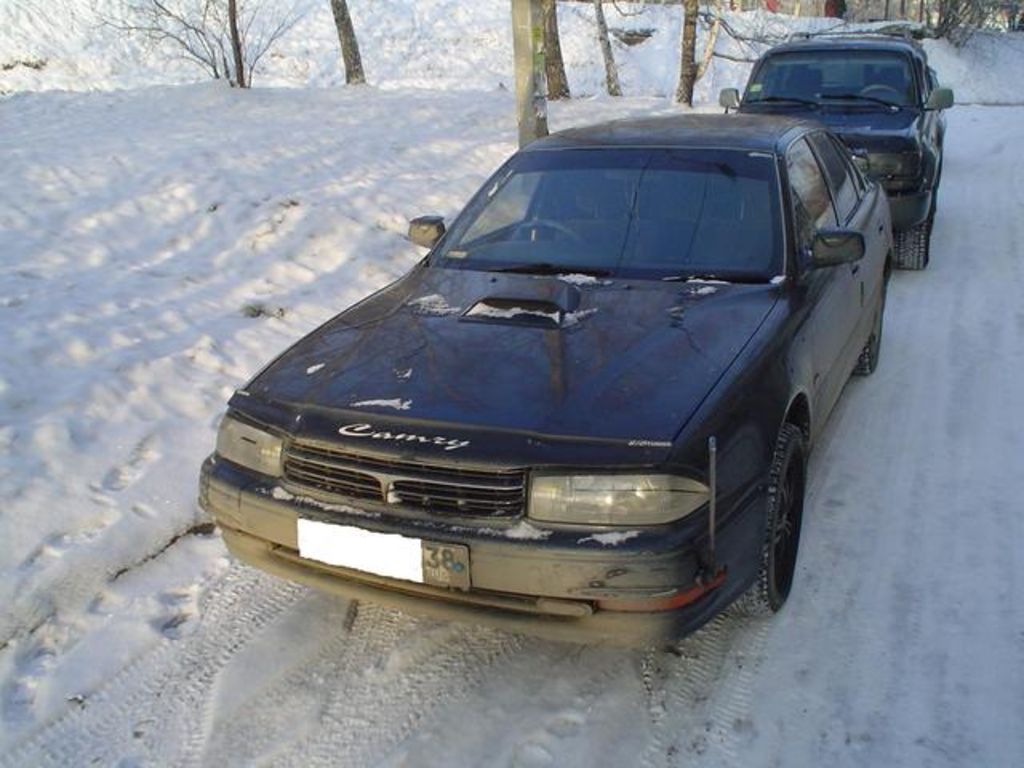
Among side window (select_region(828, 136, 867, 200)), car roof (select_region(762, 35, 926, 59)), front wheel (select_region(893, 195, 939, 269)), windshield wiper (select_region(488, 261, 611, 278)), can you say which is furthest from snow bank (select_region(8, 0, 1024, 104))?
windshield wiper (select_region(488, 261, 611, 278))

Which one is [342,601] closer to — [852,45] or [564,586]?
[564,586]

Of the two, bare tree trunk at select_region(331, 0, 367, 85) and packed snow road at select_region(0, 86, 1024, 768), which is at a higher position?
bare tree trunk at select_region(331, 0, 367, 85)

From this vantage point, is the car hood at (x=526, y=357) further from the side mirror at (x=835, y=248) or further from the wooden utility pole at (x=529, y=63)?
the wooden utility pole at (x=529, y=63)

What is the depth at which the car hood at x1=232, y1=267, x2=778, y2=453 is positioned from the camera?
2.64m

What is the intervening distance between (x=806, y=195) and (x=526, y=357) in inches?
69.7

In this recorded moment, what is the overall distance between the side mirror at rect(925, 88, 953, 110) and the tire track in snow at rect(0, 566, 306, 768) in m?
6.92

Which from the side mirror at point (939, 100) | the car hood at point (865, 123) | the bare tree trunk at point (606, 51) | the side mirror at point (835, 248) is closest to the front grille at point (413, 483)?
the side mirror at point (835, 248)

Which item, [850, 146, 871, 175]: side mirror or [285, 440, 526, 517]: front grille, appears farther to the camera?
[850, 146, 871, 175]: side mirror

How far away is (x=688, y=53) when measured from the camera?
15.5 m

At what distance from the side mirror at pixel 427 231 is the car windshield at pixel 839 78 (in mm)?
5177

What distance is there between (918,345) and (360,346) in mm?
3969

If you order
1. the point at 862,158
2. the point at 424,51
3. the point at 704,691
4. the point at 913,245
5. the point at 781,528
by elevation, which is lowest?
the point at 704,691

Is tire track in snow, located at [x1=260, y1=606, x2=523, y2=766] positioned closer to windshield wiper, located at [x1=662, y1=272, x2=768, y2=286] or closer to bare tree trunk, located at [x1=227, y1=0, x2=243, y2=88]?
windshield wiper, located at [x1=662, y1=272, x2=768, y2=286]

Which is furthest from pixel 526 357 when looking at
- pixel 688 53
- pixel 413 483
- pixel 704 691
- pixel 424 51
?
pixel 424 51
